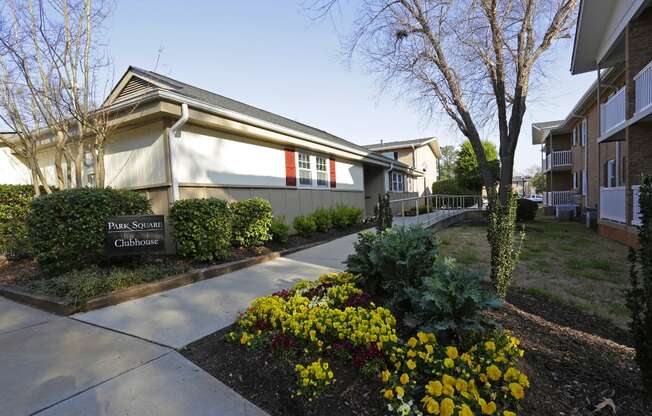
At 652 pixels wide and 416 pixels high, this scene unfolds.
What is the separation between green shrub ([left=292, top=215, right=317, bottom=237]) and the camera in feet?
30.9

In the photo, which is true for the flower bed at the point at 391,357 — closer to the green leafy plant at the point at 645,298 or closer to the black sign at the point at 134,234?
the green leafy plant at the point at 645,298

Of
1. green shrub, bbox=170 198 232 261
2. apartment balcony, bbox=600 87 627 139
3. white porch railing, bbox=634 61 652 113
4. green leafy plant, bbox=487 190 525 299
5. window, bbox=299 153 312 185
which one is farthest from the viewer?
window, bbox=299 153 312 185

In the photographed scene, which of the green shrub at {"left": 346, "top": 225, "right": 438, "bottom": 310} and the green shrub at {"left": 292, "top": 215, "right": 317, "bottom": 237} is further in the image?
the green shrub at {"left": 292, "top": 215, "right": 317, "bottom": 237}

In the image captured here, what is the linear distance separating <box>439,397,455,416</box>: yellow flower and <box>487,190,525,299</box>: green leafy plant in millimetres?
2514

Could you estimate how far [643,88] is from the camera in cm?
826

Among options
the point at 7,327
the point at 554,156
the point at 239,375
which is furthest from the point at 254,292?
the point at 554,156

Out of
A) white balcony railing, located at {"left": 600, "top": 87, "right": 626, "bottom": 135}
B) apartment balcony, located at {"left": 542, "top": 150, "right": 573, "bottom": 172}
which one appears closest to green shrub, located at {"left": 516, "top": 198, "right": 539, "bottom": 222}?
white balcony railing, located at {"left": 600, "top": 87, "right": 626, "bottom": 135}

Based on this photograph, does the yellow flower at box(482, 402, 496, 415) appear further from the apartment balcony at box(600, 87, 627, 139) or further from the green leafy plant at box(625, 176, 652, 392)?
the apartment balcony at box(600, 87, 627, 139)

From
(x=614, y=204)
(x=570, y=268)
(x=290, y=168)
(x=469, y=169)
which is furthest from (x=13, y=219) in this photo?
(x=469, y=169)

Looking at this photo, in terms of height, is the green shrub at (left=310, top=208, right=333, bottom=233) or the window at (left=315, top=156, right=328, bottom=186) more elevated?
the window at (left=315, top=156, right=328, bottom=186)

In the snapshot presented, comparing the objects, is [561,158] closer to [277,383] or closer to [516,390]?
[516,390]

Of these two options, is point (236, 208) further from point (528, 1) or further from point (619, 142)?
point (619, 142)

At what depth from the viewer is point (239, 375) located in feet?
8.74

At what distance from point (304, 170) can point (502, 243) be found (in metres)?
8.04
